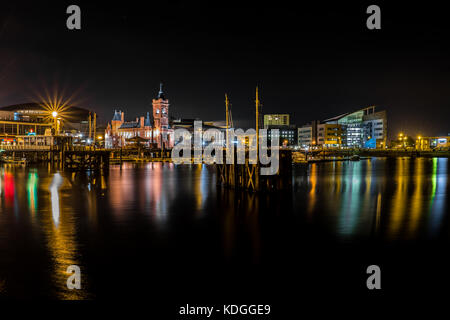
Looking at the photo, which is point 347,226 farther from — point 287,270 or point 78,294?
point 78,294

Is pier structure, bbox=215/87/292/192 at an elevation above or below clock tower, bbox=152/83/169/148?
below

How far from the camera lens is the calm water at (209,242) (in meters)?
9.91

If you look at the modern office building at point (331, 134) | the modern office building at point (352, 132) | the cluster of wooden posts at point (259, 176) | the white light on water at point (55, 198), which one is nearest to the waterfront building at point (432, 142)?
the modern office building at point (352, 132)

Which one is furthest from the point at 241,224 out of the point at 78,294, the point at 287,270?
the point at 78,294

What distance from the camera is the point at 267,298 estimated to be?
9.09 m

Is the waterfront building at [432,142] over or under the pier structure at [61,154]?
over

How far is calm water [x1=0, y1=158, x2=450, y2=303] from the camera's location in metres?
9.91

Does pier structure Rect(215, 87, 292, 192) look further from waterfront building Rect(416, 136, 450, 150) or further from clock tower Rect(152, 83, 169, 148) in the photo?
waterfront building Rect(416, 136, 450, 150)

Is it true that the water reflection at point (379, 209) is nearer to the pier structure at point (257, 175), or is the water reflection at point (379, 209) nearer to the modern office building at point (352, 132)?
the pier structure at point (257, 175)

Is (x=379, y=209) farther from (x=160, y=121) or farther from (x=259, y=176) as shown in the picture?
(x=160, y=121)

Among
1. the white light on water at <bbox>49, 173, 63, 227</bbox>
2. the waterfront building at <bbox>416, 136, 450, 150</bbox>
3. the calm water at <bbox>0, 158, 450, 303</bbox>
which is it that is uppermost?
the waterfront building at <bbox>416, 136, 450, 150</bbox>

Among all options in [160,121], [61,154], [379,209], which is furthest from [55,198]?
[160,121]

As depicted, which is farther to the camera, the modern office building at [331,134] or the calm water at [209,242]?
the modern office building at [331,134]

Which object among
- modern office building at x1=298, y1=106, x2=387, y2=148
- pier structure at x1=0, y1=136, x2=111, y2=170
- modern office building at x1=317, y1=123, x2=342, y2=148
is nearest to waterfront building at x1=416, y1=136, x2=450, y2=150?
modern office building at x1=298, y1=106, x2=387, y2=148
